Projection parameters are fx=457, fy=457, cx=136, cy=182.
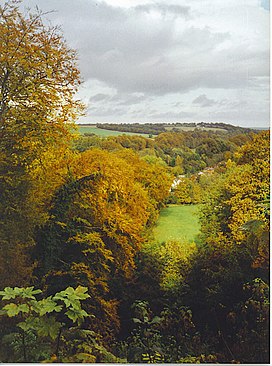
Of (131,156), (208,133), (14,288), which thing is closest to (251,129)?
(208,133)

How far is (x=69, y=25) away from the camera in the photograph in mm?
2973

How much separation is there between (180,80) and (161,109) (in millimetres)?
235

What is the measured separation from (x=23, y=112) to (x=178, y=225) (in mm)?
1247

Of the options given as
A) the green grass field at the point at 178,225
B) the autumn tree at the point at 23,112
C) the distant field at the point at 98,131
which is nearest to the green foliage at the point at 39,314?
the autumn tree at the point at 23,112

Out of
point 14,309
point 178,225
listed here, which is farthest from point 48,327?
point 178,225

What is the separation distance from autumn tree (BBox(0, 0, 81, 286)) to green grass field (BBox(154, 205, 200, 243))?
0.83 metres

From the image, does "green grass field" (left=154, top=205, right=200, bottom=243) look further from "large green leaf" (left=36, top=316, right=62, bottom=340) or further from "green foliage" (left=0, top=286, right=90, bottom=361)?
"large green leaf" (left=36, top=316, right=62, bottom=340)

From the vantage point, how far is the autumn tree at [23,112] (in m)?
2.88

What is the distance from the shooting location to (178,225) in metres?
3.03

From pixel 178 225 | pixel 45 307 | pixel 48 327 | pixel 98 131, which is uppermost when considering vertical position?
pixel 98 131

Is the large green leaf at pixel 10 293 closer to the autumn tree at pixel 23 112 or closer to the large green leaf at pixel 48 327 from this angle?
the autumn tree at pixel 23 112

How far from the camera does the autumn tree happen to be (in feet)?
9.45

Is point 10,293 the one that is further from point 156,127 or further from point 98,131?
point 156,127

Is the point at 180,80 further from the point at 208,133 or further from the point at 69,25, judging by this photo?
the point at 69,25
